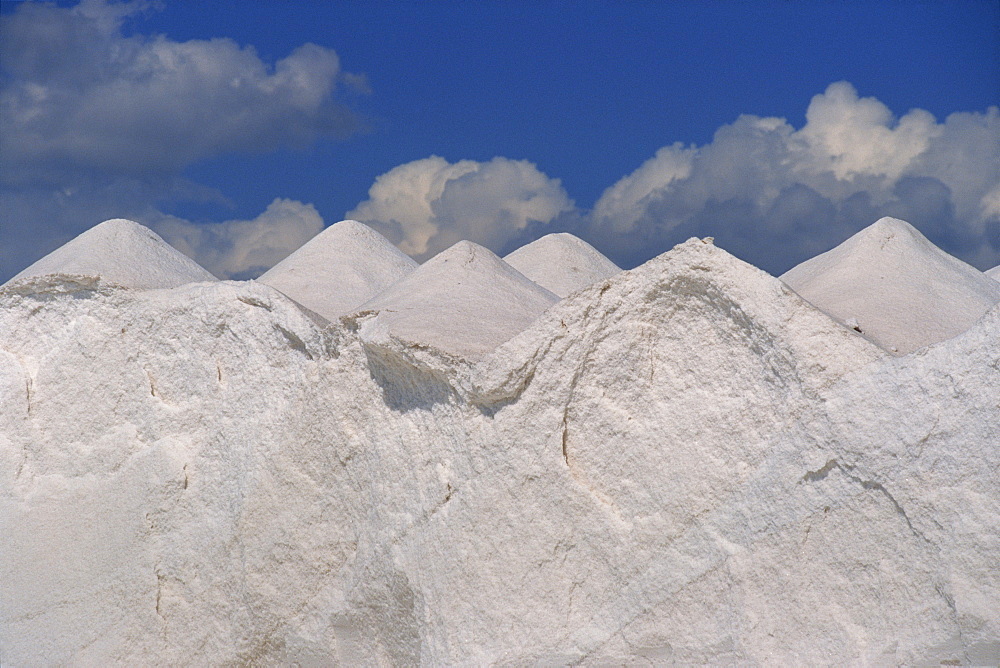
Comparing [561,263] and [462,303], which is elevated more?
[561,263]

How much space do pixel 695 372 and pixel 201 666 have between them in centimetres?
594

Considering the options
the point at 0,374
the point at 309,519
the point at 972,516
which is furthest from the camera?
the point at 0,374

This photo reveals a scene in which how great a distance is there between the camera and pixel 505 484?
8.20 m

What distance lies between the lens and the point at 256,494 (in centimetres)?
952

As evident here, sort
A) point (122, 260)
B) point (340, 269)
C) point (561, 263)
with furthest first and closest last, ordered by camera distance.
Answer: point (561, 263), point (340, 269), point (122, 260)

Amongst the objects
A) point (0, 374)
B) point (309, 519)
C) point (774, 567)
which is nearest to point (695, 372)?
point (774, 567)

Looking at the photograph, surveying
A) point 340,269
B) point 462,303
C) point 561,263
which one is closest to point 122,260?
point 340,269

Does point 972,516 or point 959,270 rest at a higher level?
point 959,270

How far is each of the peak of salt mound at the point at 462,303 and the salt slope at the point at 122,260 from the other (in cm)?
301

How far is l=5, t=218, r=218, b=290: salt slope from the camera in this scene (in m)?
11.2

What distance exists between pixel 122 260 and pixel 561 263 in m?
8.66

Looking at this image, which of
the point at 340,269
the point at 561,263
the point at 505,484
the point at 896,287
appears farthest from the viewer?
the point at 561,263

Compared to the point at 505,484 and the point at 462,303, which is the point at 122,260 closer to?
the point at 462,303

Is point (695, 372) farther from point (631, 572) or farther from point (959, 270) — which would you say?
point (959, 270)
